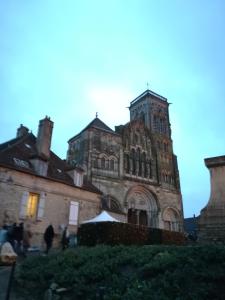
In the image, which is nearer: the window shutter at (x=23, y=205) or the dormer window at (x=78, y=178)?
the window shutter at (x=23, y=205)

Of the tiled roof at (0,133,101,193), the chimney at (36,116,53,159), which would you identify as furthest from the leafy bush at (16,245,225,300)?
the chimney at (36,116,53,159)

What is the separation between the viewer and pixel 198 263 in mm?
5648

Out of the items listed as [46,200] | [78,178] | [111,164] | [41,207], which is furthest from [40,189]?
[111,164]

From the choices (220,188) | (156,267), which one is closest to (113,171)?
(220,188)

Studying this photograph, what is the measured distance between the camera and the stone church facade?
1071 inches

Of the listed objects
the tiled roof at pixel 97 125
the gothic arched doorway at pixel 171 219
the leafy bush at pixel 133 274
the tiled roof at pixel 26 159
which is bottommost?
the leafy bush at pixel 133 274

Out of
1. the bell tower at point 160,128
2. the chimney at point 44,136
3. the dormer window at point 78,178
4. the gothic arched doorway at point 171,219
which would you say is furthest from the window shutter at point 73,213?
the bell tower at point 160,128

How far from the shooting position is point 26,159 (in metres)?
16.9

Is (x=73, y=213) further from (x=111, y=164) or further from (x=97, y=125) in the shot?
(x=97, y=125)

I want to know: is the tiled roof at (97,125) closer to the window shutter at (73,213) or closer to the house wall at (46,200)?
the house wall at (46,200)

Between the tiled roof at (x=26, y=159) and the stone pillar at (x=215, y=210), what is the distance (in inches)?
415

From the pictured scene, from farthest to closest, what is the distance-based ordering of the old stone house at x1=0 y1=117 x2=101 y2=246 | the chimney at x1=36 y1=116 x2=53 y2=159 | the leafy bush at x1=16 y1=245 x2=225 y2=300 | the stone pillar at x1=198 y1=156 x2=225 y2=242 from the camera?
1. the chimney at x1=36 y1=116 x2=53 y2=159
2. the old stone house at x1=0 y1=117 x2=101 y2=246
3. the stone pillar at x1=198 y1=156 x2=225 y2=242
4. the leafy bush at x1=16 y1=245 x2=225 y2=300

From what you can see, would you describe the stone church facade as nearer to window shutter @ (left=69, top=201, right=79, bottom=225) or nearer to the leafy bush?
window shutter @ (left=69, top=201, right=79, bottom=225)

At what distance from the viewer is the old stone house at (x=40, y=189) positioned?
Result: 15.1 metres
